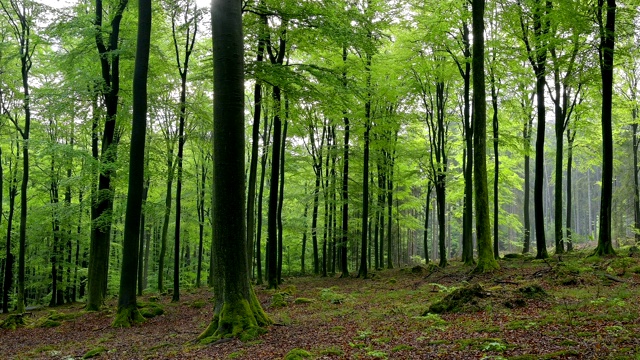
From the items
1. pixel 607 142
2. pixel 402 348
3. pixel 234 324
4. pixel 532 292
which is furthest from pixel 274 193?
pixel 607 142

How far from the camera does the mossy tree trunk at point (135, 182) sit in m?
10.7

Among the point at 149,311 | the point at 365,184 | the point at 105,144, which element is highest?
the point at 105,144

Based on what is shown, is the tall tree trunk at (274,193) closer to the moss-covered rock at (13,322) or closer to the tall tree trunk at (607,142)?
the moss-covered rock at (13,322)

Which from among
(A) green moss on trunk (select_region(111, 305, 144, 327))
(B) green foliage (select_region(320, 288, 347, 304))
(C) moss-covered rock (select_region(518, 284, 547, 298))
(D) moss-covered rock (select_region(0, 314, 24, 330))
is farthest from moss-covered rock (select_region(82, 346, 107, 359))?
(D) moss-covered rock (select_region(0, 314, 24, 330))

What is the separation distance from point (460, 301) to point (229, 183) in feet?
16.8

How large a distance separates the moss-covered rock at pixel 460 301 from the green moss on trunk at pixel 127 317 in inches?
311

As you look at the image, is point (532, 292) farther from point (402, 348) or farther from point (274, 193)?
point (274, 193)

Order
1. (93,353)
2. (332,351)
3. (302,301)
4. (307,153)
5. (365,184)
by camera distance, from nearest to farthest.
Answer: (332,351) → (93,353) → (302,301) → (365,184) → (307,153)

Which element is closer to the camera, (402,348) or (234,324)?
(402,348)

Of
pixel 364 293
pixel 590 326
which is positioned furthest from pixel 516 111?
pixel 590 326

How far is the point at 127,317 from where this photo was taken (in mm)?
10625

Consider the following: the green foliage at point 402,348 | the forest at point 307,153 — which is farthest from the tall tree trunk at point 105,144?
the green foliage at point 402,348

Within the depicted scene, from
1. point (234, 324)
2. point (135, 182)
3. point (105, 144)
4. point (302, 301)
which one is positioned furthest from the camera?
point (105, 144)

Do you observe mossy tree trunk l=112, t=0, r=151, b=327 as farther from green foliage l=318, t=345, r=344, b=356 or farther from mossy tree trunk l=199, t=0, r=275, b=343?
green foliage l=318, t=345, r=344, b=356
